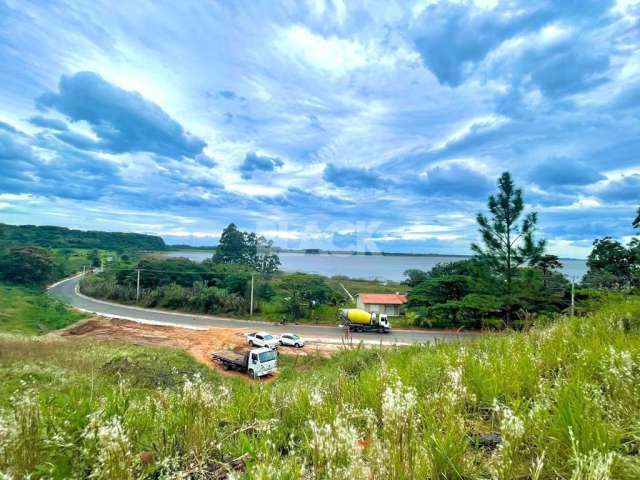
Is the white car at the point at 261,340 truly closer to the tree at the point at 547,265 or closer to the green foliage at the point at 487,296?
the green foliage at the point at 487,296

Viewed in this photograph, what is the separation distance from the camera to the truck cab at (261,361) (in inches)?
642

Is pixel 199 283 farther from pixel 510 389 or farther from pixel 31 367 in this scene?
pixel 510 389

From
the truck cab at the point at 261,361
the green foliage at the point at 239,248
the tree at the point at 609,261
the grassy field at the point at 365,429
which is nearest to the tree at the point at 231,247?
the green foliage at the point at 239,248

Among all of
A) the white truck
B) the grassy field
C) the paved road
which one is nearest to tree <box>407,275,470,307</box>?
the paved road

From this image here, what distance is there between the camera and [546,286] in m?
23.5

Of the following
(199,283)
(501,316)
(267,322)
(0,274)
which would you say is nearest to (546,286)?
(501,316)

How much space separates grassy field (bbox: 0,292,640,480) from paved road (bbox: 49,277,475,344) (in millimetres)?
19315

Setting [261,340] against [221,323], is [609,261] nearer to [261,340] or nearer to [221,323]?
[261,340]

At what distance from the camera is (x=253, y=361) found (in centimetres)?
1642

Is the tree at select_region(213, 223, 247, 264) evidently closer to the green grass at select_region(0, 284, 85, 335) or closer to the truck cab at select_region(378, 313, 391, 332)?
the green grass at select_region(0, 284, 85, 335)

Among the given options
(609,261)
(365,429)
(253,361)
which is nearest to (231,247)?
(253,361)

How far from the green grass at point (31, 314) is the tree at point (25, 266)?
7255mm

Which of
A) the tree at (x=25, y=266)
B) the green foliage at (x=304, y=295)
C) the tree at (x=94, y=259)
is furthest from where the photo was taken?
the tree at (x=94, y=259)

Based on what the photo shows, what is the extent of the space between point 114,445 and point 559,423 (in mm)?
2480
